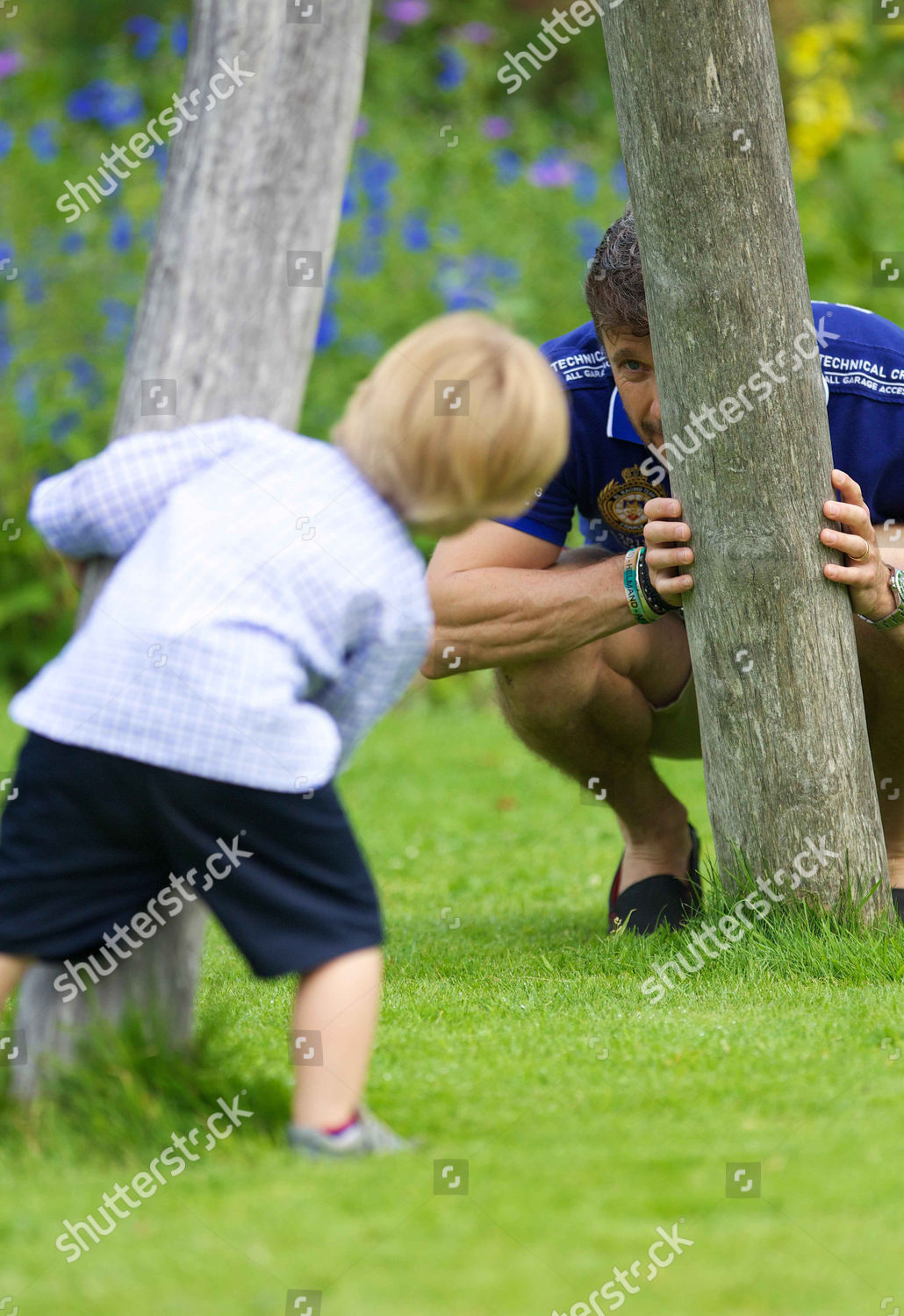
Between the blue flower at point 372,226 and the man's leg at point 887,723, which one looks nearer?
the man's leg at point 887,723

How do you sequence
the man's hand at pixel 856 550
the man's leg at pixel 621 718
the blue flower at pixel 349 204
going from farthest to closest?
the blue flower at pixel 349 204 → the man's leg at pixel 621 718 → the man's hand at pixel 856 550

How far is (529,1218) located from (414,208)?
6.16 meters

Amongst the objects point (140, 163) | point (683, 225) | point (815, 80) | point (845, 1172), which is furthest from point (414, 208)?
point (845, 1172)

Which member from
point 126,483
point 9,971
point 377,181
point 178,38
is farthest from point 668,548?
point 178,38

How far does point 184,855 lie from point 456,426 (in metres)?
0.66

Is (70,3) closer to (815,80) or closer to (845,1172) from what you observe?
(815,80)

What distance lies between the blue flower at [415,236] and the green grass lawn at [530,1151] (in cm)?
464

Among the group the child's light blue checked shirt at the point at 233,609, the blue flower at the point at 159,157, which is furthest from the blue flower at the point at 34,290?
the child's light blue checked shirt at the point at 233,609

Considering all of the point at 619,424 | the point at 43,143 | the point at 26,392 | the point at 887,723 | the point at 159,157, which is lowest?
the point at 887,723

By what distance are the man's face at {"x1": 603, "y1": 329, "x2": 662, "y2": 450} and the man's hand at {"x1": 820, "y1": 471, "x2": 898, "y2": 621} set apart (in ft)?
1.33

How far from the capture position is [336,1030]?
181cm

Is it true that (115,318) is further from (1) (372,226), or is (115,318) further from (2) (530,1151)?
(2) (530,1151)

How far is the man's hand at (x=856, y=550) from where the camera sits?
268 cm

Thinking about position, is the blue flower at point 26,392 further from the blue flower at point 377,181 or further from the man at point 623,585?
the man at point 623,585
